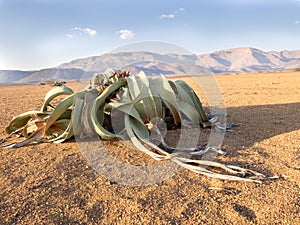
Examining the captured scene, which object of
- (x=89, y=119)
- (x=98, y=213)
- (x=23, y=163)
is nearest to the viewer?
(x=98, y=213)

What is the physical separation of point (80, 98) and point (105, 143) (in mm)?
453

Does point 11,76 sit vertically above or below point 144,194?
below

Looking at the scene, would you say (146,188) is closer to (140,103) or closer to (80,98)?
(140,103)

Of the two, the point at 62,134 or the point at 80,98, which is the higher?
the point at 80,98

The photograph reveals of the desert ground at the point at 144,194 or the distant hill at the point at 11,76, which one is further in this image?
the distant hill at the point at 11,76

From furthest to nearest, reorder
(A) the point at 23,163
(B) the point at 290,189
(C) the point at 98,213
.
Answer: (A) the point at 23,163 → (B) the point at 290,189 → (C) the point at 98,213

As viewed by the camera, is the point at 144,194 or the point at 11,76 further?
the point at 11,76

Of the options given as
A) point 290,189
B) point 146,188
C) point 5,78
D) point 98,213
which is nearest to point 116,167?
point 146,188

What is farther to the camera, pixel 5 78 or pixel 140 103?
pixel 5 78

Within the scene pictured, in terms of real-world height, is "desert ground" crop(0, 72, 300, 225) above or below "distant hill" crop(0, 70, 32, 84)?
above

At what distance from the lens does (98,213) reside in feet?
4.43

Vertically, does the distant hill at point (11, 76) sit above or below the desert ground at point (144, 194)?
below

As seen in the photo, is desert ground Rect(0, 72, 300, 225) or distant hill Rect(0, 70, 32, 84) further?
distant hill Rect(0, 70, 32, 84)

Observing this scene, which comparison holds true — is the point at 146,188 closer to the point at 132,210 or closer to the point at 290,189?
the point at 132,210
